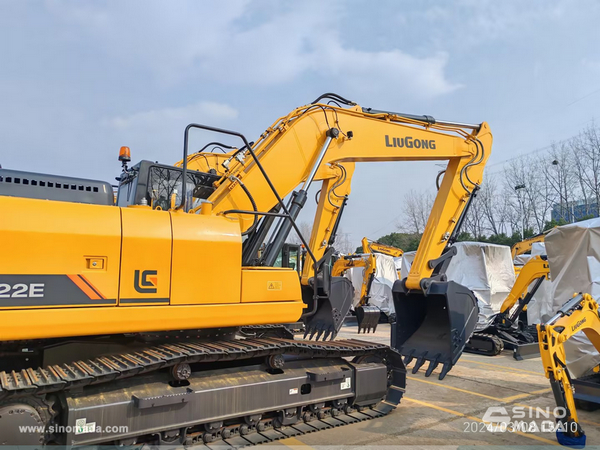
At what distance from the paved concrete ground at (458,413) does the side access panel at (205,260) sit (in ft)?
5.65

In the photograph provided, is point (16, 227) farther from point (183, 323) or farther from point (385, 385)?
point (385, 385)

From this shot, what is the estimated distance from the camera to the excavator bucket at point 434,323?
6.74 m

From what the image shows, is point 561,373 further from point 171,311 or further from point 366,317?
point 366,317

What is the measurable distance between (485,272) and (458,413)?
27.5 ft

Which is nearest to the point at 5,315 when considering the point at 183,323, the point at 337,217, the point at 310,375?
the point at 183,323

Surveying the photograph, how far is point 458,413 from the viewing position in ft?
18.3

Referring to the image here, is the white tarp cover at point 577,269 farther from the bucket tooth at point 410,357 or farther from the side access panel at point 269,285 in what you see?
the side access panel at point 269,285

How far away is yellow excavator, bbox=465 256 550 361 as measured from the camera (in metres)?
9.85

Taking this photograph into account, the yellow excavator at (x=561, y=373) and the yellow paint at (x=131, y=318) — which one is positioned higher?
the yellow paint at (x=131, y=318)

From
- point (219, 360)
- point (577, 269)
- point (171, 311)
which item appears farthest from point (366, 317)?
point (171, 311)

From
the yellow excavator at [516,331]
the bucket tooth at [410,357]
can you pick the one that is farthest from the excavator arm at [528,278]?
the bucket tooth at [410,357]

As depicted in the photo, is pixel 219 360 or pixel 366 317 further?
pixel 366 317

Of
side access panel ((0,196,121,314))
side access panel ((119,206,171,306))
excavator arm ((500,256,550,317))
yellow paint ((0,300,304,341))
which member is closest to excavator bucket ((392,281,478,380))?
yellow paint ((0,300,304,341))

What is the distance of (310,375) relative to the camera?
4.90 metres
